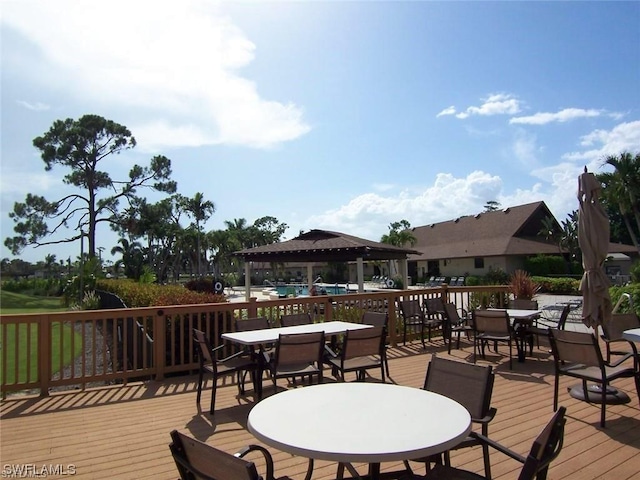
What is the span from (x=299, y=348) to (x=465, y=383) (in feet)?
6.60

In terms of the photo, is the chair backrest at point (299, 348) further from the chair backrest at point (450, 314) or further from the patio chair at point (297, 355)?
the chair backrest at point (450, 314)

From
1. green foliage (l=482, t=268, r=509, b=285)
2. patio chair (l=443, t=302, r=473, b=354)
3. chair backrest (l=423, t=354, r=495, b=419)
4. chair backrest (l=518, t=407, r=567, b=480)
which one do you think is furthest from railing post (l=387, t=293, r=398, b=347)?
green foliage (l=482, t=268, r=509, b=285)

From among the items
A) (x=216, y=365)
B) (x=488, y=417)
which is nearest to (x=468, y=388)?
(x=488, y=417)

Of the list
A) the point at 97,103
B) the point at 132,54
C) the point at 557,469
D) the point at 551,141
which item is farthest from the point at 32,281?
the point at 557,469

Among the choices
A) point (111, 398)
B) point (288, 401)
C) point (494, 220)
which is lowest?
point (111, 398)

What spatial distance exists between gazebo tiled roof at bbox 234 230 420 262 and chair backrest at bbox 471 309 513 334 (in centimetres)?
696

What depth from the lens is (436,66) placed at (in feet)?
28.7

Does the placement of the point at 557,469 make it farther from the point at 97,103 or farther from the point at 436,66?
the point at 97,103

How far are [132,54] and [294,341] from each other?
5.73 meters

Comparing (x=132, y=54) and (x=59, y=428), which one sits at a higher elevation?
(x=132, y=54)

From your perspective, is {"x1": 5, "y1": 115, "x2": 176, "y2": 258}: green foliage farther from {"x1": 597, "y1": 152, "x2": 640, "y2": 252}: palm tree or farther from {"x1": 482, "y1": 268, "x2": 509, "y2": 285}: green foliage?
{"x1": 597, "y1": 152, "x2": 640, "y2": 252}: palm tree

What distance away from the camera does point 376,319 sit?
6.29m

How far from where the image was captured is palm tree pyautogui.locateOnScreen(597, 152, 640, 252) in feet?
85.9

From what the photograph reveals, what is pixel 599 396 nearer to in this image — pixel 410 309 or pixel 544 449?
pixel 544 449
